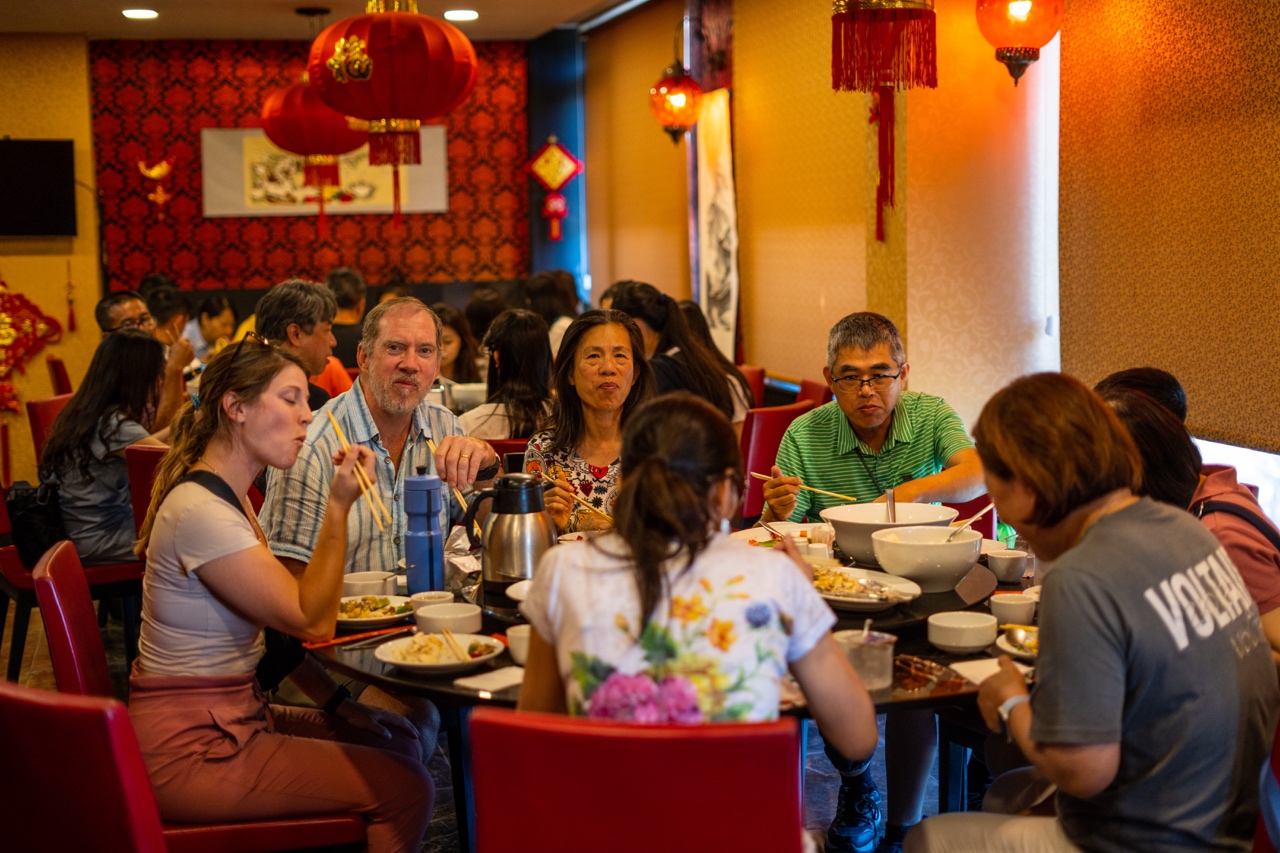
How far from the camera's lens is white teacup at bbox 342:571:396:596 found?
8.07ft

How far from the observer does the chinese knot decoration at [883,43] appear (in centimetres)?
357

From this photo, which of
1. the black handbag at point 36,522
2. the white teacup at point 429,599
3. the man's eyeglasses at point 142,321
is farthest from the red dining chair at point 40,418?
the white teacup at point 429,599

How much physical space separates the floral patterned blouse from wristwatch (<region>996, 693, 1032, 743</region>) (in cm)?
146

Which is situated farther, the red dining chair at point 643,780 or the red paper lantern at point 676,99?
the red paper lantern at point 676,99

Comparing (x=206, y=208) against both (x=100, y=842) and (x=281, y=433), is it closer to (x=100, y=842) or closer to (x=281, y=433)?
(x=281, y=433)

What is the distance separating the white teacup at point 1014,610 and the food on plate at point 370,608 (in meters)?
1.08

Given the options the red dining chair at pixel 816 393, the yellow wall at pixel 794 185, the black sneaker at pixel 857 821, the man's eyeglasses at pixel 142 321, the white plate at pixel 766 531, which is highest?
the yellow wall at pixel 794 185

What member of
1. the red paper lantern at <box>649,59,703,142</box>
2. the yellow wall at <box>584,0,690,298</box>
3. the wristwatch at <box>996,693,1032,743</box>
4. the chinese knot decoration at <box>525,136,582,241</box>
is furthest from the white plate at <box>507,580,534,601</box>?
the chinese knot decoration at <box>525,136,582,241</box>

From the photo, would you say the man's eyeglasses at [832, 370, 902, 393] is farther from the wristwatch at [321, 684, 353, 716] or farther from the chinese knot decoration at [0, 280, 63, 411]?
the chinese knot decoration at [0, 280, 63, 411]

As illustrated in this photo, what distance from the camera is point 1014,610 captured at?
2186 mm

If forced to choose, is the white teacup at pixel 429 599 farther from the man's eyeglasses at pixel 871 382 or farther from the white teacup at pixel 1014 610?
the man's eyeglasses at pixel 871 382

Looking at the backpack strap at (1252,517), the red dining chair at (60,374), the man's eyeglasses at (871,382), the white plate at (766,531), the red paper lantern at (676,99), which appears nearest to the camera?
the backpack strap at (1252,517)

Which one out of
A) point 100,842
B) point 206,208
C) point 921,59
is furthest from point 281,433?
point 206,208

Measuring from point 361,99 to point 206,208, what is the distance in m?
5.23
